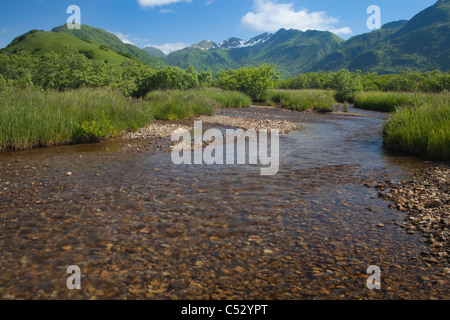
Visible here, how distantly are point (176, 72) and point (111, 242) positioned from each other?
39.0m

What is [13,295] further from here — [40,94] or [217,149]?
[40,94]

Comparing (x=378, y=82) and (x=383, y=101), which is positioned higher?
(x=378, y=82)

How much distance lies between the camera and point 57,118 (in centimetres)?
1355

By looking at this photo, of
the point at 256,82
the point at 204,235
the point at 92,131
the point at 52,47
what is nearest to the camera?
the point at 204,235

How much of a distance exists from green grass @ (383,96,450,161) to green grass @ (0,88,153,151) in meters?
13.3

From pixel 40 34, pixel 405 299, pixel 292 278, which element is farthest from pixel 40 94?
pixel 40 34

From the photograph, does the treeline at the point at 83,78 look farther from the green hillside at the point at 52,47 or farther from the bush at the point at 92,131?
the green hillside at the point at 52,47

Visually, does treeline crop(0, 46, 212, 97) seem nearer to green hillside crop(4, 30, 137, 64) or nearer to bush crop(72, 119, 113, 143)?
bush crop(72, 119, 113, 143)

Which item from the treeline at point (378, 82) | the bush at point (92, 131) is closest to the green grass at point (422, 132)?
the bush at point (92, 131)

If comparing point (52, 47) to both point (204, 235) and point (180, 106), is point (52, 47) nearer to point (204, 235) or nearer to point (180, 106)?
point (180, 106)

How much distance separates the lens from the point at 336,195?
24.8 ft

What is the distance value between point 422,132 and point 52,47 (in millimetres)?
182215

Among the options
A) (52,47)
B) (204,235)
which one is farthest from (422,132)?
(52,47)

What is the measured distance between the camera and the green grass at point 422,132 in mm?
10625
